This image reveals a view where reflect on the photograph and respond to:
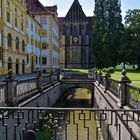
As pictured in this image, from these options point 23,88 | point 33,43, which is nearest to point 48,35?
point 33,43

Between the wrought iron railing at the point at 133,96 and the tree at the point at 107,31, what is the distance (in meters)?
47.1

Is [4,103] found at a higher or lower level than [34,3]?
lower

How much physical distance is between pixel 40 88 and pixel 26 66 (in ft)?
75.2

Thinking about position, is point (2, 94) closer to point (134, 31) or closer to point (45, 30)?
point (45, 30)

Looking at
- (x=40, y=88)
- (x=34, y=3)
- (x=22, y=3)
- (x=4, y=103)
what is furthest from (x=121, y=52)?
(x=4, y=103)

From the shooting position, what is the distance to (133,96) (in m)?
10.5

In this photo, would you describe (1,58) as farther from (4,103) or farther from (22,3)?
(4,103)

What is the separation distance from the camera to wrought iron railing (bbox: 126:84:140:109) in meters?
9.76

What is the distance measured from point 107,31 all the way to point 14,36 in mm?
28307

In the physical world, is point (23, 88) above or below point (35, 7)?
below

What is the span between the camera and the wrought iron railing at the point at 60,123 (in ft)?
18.1

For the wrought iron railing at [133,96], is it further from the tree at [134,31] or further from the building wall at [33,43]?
the tree at [134,31]

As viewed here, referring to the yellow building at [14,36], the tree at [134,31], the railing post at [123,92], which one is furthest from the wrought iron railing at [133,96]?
the tree at [134,31]

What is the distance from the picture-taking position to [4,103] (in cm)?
1167
